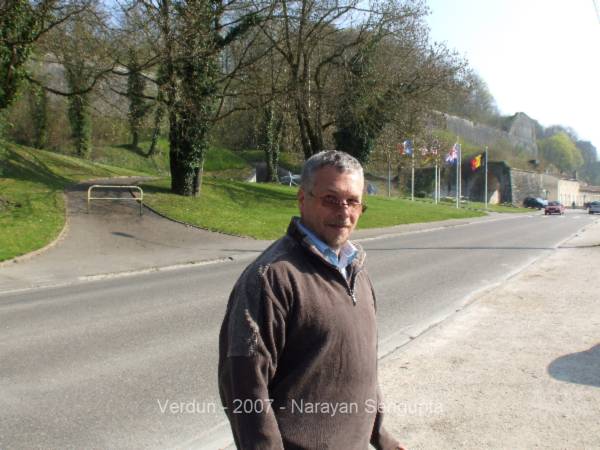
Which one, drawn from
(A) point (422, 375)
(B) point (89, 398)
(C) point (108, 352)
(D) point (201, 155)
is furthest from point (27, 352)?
(D) point (201, 155)

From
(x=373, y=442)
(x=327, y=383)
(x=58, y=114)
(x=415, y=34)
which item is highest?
(x=415, y=34)

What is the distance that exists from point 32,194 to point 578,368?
1950 centimetres

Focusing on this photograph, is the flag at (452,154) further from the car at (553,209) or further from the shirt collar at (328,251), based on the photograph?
the shirt collar at (328,251)

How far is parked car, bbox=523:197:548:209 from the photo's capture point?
75.6 m

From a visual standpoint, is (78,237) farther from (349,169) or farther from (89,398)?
(349,169)

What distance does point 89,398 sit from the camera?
5.19 meters

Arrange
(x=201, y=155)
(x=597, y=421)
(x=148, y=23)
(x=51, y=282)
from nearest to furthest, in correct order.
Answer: (x=597, y=421)
(x=51, y=282)
(x=148, y=23)
(x=201, y=155)

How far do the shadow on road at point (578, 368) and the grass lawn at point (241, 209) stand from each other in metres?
15.4

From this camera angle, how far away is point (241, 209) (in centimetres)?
2608

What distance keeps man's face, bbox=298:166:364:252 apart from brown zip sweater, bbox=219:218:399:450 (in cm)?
9

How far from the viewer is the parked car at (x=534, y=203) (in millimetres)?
75625

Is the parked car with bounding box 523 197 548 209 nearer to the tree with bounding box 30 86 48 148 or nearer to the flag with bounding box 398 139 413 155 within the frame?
the flag with bounding box 398 139 413 155

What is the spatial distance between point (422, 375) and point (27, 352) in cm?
432

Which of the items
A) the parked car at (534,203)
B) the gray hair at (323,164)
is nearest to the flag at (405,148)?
A: the gray hair at (323,164)
